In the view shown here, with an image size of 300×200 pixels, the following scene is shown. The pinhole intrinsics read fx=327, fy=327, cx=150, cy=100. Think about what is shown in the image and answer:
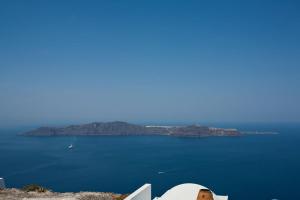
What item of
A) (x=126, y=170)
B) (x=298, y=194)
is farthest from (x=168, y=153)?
(x=298, y=194)

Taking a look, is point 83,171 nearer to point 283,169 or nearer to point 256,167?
point 256,167

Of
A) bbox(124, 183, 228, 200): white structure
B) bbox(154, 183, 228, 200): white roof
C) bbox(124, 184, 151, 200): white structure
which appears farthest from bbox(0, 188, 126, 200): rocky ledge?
bbox(154, 183, 228, 200): white roof

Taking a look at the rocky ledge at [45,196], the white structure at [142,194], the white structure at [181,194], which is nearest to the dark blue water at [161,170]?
the rocky ledge at [45,196]

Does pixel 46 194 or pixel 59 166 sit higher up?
pixel 46 194

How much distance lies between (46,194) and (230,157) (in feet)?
182

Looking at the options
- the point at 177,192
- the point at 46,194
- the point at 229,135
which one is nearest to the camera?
the point at 177,192

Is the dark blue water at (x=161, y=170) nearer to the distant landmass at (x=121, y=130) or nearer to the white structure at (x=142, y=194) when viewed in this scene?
the white structure at (x=142, y=194)

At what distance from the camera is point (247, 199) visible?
3634cm

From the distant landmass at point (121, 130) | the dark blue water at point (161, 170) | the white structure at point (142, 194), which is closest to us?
the white structure at point (142, 194)

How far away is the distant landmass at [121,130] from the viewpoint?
12081cm

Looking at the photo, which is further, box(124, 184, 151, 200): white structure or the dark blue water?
the dark blue water

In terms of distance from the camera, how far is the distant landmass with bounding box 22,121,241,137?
12081cm

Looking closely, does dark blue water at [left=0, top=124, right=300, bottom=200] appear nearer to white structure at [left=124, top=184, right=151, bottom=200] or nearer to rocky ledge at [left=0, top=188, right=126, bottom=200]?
rocky ledge at [left=0, top=188, right=126, bottom=200]

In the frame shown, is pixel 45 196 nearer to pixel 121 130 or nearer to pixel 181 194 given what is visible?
pixel 181 194
